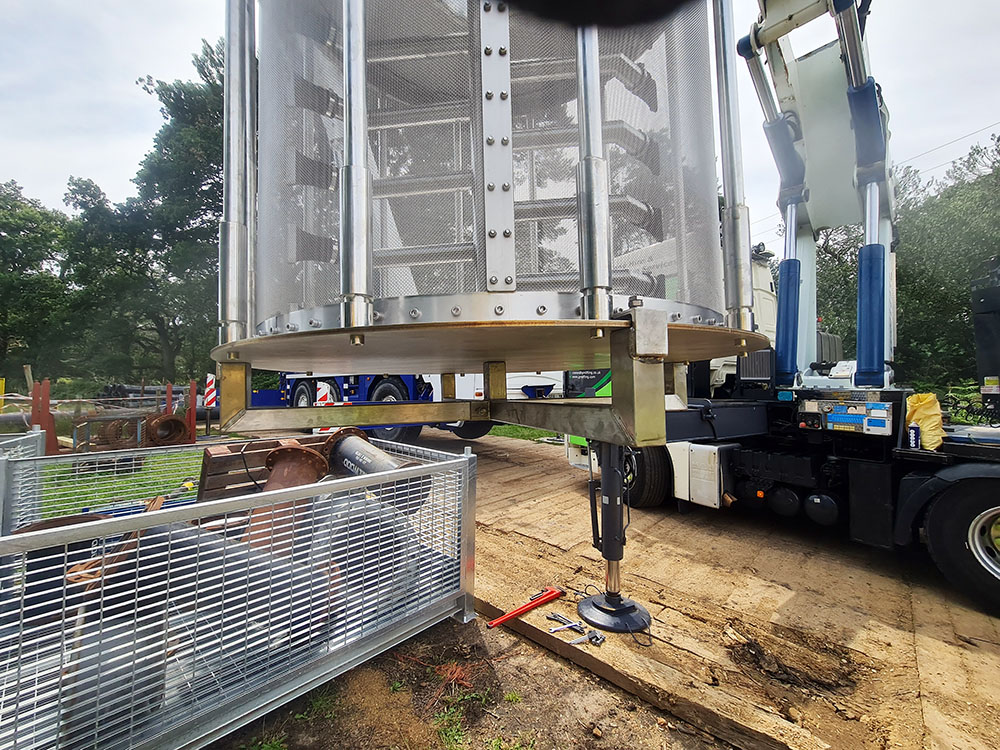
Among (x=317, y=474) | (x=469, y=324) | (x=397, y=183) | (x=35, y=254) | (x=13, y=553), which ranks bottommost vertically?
(x=317, y=474)

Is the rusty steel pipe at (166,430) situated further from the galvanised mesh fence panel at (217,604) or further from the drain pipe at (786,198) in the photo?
the drain pipe at (786,198)

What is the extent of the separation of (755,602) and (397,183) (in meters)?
3.63

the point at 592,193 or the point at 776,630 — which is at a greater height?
the point at 592,193

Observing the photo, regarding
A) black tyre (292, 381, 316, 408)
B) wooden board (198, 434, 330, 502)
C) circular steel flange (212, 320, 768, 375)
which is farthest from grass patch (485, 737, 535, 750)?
black tyre (292, 381, 316, 408)

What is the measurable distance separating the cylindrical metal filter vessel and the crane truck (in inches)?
54.3

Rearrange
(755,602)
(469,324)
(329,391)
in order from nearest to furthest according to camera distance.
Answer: (469,324), (755,602), (329,391)

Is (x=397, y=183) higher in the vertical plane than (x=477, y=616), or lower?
higher

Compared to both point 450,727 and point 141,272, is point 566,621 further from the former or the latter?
point 141,272

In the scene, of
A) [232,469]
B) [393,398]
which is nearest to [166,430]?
[393,398]

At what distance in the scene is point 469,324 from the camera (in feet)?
4.06

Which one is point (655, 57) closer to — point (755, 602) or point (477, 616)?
point (477, 616)

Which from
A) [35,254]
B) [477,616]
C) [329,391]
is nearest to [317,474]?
[477,616]

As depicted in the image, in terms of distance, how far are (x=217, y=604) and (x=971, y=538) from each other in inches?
183

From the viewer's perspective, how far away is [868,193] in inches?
173
